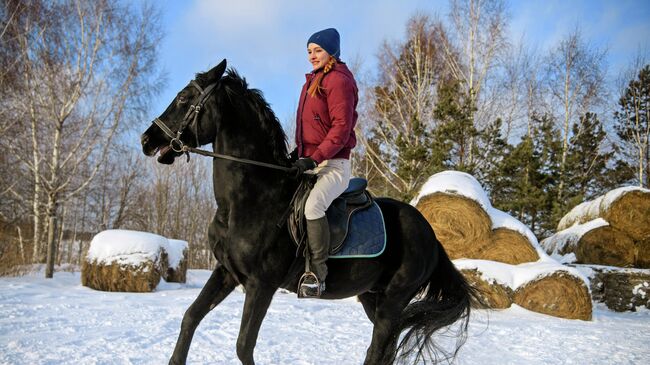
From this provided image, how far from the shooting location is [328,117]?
10.7 ft

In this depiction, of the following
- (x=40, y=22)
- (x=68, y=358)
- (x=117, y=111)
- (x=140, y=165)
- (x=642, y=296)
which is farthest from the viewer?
(x=140, y=165)

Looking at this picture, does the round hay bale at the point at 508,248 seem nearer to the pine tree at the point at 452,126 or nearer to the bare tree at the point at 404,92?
the pine tree at the point at 452,126

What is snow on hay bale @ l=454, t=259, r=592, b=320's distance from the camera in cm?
784

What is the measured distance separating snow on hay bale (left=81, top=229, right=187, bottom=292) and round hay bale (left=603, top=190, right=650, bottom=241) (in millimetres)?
10975

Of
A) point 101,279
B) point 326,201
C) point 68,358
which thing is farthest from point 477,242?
point 101,279

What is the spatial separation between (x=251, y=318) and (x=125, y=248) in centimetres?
818

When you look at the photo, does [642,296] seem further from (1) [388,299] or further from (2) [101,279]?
A: (2) [101,279]

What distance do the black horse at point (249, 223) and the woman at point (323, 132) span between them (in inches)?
6.6

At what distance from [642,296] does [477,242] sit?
4.18m

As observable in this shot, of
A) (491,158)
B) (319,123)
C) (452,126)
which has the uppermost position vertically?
(452,126)

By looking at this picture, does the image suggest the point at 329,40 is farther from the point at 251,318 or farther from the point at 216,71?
the point at 251,318

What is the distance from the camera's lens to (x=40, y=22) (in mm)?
14414

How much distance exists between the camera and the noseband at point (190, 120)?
9.34 ft

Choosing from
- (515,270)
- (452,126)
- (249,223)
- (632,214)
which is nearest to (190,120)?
(249,223)
